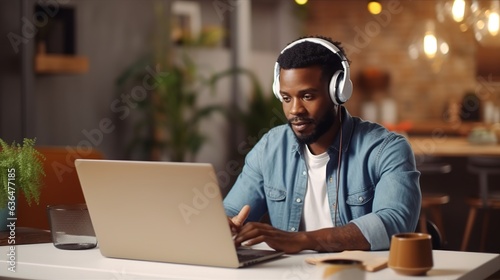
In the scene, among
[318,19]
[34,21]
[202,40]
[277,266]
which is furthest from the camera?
[318,19]

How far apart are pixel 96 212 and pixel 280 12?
6.69 meters

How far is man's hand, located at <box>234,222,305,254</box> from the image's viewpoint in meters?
1.93

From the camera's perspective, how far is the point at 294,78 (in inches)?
91.2

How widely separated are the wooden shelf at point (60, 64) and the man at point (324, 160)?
306cm

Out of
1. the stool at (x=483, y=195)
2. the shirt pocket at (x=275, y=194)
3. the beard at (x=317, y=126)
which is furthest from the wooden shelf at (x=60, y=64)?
the beard at (x=317, y=126)

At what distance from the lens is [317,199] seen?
2.39 metres

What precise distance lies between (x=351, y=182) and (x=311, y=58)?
0.39 m

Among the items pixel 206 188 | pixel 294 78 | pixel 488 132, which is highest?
pixel 294 78

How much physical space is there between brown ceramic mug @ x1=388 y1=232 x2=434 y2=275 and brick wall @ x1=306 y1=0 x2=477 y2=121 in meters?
6.58

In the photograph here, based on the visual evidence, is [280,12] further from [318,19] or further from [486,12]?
[486,12]

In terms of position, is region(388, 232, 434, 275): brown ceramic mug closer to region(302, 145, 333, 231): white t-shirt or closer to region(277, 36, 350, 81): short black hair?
region(302, 145, 333, 231): white t-shirt

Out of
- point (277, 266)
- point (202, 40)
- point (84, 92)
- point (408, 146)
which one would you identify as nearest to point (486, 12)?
point (202, 40)

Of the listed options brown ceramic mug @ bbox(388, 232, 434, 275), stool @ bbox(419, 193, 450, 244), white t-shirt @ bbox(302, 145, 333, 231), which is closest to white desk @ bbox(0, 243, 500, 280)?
brown ceramic mug @ bbox(388, 232, 434, 275)

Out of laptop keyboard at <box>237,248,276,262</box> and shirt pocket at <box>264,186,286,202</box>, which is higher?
shirt pocket at <box>264,186,286,202</box>
